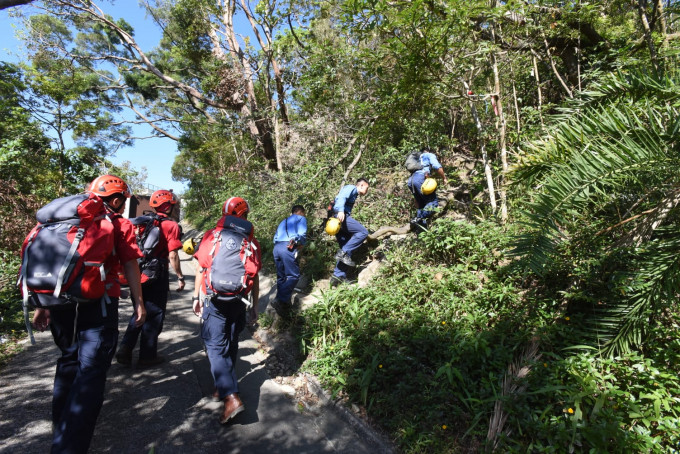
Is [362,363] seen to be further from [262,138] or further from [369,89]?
[262,138]

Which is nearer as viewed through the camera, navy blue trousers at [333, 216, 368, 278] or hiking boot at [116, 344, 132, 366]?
Answer: hiking boot at [116, 344, 132, 366]

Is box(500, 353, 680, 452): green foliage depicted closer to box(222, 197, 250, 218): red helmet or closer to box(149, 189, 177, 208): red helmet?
box(222, 197, 250, 218): red helmet

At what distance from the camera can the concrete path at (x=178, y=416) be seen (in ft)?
9.05

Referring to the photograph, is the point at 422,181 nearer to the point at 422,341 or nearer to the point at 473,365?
the point at 422,341

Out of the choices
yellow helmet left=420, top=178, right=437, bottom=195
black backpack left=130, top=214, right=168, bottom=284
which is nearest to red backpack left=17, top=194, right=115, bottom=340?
black backpack left=130, top=214, right=168, bottom=284

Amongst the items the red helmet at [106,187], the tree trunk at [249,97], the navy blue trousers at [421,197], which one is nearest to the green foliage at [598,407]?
the navy blue trousers at [421,197]

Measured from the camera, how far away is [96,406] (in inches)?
94.9

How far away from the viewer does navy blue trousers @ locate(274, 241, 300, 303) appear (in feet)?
15.4

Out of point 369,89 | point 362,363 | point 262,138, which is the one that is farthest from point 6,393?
point 262,138

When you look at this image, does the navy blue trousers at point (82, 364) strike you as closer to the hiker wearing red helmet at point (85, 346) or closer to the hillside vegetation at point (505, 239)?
the hiker wearing red helmet at point (85, 346)

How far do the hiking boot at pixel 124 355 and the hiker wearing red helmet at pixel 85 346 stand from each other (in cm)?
137

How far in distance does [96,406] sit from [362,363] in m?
2.14

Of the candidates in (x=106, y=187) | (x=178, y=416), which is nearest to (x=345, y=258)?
(x=178, y=416)

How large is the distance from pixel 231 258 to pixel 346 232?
102 inches
